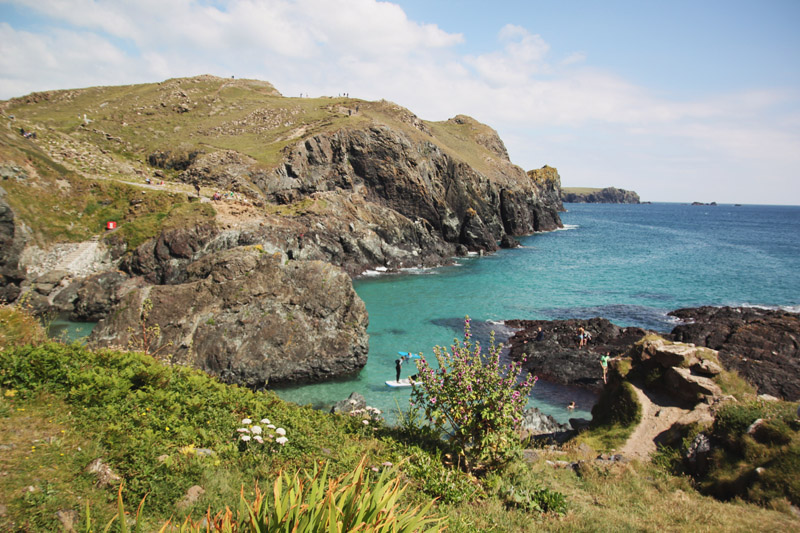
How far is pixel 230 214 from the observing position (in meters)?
41.8

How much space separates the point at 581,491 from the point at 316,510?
7.59 metres

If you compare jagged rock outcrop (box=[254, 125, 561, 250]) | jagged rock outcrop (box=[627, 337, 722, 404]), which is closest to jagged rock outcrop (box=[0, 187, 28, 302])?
jagged rock outcrop (box=[254, 125, 561, 250])

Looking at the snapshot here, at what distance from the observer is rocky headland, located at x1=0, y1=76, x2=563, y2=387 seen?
66.2 feet

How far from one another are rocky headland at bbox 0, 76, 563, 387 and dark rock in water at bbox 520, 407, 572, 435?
9.47 metres

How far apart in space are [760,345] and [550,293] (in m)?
20.0

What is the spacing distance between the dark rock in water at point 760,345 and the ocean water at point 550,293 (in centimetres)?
442

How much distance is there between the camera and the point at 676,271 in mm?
56406

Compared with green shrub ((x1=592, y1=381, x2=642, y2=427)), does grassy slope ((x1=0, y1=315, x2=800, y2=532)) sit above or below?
above

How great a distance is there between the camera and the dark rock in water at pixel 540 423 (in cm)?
1650

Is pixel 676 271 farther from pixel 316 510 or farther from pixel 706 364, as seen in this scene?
pixel 316 510

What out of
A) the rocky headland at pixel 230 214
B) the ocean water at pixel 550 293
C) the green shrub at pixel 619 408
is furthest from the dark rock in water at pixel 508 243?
the green shrub at pixel 619 408

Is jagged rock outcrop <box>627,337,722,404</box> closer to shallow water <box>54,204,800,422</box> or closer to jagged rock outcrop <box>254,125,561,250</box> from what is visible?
shallow water <box>54,204,800,422</box>

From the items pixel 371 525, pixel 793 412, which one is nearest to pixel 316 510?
pixel 371 525

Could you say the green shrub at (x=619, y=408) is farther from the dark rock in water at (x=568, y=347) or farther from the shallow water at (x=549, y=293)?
the dark rock in water at (x=568, y=347)
